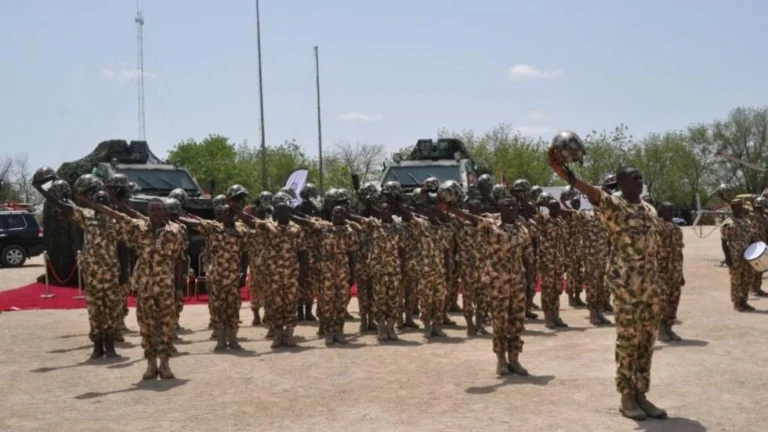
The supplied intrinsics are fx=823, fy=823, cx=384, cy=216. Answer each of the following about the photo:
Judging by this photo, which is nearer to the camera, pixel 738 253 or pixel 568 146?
pixel 568 146

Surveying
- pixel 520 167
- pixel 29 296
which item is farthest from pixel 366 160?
pixel 29 296

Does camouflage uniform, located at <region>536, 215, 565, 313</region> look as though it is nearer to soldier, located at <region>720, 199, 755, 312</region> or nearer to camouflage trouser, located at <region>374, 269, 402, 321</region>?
camouflage trouser, located at <region>374, 269, 402, 321</region>

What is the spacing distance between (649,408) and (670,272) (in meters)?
4.43

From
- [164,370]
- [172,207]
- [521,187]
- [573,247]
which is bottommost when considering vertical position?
[164,370]

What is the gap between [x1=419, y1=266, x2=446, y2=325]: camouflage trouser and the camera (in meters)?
10.9

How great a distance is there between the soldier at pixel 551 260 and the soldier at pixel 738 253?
2601 mm

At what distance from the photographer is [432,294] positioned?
10938mm

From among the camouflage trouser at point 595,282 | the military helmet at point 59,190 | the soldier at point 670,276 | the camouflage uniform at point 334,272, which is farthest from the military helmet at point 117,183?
the camouflage trouser at point 595,282

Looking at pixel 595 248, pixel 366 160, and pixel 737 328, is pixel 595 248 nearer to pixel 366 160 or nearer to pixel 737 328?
pixel 737 328

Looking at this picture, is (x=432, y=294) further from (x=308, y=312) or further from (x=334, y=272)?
(x=308, y=312)

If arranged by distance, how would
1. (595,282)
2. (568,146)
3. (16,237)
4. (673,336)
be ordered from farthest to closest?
(16,237) < (595,282) < (673,336) < (568,146)

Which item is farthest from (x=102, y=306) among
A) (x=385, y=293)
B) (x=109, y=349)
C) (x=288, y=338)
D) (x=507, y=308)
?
(x=507, y=308)

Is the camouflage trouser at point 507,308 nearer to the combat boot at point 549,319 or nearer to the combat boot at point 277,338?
the combat boot at point 277,338

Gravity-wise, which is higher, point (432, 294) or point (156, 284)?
point (156, 284)
